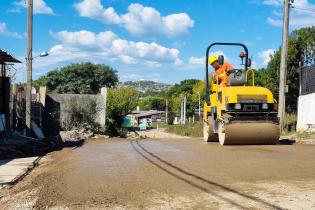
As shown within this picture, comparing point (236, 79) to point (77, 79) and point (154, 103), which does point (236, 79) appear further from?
point (154, 103)

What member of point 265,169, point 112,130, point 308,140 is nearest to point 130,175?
point 265,169

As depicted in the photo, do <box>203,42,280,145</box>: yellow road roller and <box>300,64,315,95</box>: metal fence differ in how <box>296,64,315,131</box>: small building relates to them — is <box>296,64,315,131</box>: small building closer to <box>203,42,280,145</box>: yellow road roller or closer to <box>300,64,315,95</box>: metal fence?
<box>300,64,315,95</box>: metal fence

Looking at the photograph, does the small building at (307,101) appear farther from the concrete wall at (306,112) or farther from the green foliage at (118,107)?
the green foliage at (118,107)

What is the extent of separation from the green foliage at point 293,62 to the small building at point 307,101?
73.3 feet

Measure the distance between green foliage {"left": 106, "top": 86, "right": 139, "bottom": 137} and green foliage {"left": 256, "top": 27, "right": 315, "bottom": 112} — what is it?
622 inches

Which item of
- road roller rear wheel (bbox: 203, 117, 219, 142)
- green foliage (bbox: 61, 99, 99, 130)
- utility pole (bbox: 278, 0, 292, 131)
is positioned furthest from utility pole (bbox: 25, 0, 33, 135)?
utility pole (bbox: 278, 0, 292, 131)

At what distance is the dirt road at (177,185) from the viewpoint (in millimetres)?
6562

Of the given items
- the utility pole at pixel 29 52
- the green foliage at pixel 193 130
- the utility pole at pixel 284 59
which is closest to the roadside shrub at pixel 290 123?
the utility pole at pixel 284 59

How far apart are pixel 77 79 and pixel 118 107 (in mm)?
49330

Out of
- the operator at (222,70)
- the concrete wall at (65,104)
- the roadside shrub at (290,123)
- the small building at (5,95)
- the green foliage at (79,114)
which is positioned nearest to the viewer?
the operator at (222,70)

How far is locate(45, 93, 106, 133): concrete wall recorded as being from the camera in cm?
3206

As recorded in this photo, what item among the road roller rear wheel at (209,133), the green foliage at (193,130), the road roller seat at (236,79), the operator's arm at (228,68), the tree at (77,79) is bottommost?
the green foliage at (193,130)

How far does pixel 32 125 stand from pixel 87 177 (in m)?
18.2

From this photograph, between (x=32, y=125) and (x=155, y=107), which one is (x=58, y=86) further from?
(x=155, y=107)
